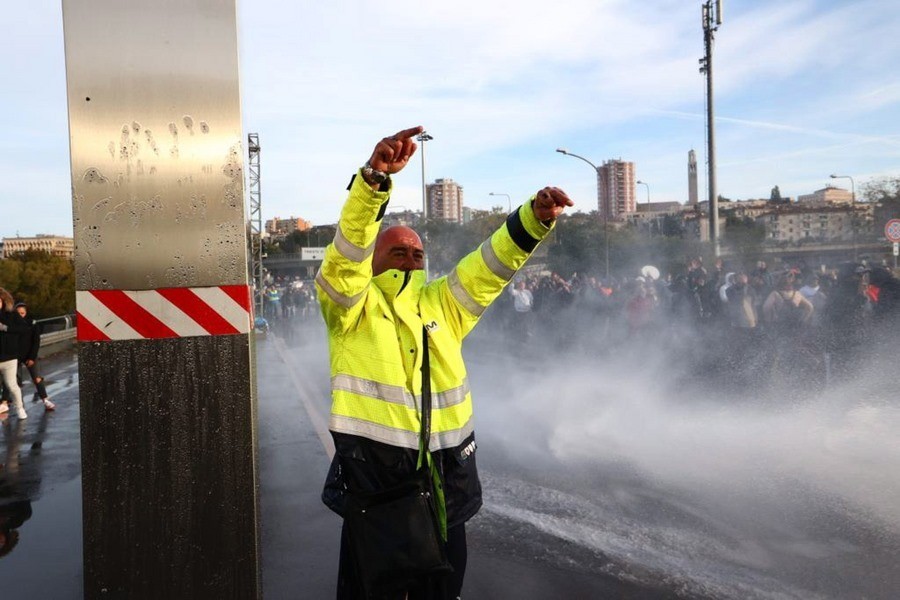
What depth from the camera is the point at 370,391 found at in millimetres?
2922

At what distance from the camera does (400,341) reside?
2.99 meters

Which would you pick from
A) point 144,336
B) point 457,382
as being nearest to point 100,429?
point 144,336

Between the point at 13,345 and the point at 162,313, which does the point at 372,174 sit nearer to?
the point at 162,313

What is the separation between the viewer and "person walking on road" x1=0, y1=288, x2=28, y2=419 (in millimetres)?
10461

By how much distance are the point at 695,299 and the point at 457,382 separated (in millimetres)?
12600

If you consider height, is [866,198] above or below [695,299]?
above

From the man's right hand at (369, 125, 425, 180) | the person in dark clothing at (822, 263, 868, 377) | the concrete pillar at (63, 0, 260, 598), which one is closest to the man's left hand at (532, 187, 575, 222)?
the man's right hand at (369, 125, 425, 180)

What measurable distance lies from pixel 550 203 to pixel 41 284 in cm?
4892

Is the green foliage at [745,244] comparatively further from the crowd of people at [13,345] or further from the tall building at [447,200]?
the tall building at [447,200]

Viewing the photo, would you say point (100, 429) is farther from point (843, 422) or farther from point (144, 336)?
point (843, 422)

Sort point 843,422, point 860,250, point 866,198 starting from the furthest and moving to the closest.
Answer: point 866,198, point 860,250, point 843,422

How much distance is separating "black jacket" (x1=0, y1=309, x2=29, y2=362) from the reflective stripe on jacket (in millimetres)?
9228

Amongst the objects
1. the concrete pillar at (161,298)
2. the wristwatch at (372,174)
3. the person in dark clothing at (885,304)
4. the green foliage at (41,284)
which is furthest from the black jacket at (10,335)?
the green foliage at (41,284)

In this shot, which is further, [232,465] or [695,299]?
[695,299]
